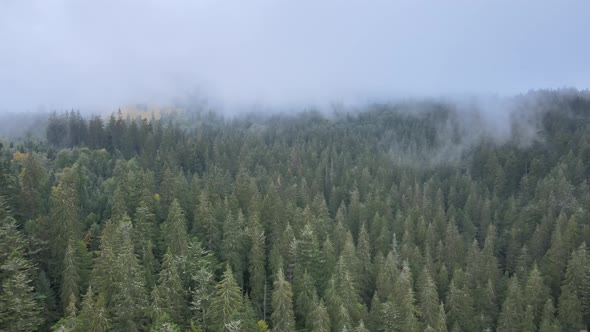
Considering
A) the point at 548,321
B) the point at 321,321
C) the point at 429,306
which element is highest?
the point at 321,321

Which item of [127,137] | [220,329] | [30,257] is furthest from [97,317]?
[127,137]

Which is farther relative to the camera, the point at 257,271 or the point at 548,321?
the point at 257,271

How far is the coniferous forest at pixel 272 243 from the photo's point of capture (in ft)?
137

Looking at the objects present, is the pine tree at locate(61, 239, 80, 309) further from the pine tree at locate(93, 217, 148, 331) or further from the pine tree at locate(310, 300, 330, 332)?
the pine tree at locate(310, 300, 330, 332)

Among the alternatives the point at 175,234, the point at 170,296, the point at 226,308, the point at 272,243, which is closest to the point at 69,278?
the point at 170,296

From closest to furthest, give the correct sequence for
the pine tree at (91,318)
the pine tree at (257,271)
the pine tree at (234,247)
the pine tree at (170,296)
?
the pine tree at (91,318)
the pine tree at (170,296)
the pine tree at (257,271)
the pine tree at (234,247)

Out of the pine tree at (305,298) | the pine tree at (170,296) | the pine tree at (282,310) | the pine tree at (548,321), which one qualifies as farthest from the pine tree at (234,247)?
the pine tree at (548,321)

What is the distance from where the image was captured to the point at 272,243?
61.2m

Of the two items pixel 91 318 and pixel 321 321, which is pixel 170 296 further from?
pixel 321 321

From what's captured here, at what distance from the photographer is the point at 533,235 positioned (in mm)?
79750

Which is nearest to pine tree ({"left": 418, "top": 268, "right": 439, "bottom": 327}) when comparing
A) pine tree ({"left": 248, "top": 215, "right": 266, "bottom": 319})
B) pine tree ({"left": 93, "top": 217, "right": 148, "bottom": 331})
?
pine tree ({"left": 248, "top": 215, "right": 266, "bottom": 319})

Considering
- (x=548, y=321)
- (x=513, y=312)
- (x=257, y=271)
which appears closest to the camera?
(x=548, y=321)

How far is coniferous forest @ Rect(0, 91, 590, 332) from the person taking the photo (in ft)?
137

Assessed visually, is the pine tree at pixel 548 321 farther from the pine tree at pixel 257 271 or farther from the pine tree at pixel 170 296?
the pine tree at pixel 170 296
